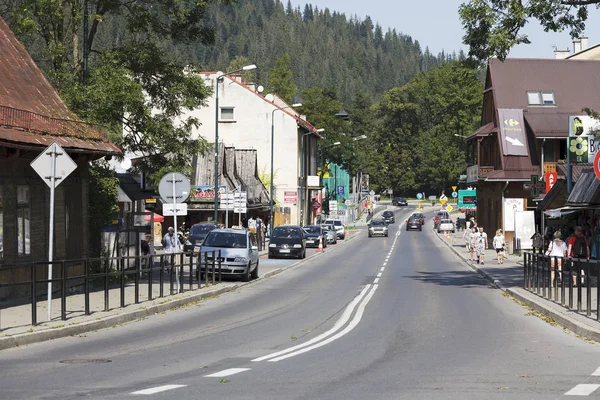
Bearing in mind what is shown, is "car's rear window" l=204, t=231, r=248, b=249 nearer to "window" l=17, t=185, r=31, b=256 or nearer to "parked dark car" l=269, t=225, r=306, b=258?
"window" l=17, t=185, r=31, b=256

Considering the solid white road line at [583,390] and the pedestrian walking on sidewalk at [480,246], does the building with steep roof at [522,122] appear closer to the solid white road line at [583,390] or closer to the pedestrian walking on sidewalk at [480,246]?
the pedestrian walking on sidewalk at [480,246]

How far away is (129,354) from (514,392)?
18.8 ft

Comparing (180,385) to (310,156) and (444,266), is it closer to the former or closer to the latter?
(444,266)

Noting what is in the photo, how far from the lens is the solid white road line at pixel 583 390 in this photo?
32.7 feet

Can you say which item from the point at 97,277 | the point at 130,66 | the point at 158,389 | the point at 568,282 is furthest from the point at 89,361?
the point at 130,66

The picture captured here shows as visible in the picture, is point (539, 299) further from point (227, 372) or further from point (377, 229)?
point (377, 229)

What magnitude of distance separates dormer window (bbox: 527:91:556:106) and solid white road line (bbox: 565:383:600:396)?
5882 centimetres

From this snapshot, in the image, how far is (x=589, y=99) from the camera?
2697 inches

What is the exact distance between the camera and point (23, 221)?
2239cm

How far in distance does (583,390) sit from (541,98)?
59.8 metres

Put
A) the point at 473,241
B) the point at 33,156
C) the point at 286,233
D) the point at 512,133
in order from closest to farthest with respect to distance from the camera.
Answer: the point at 33,156 → the point at 473,241 → the point at 286,233 → the point at 512,133

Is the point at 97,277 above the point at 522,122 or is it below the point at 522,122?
below

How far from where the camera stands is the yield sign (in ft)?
56.9

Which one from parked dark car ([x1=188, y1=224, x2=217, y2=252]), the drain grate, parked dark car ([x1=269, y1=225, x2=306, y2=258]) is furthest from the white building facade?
the drain grate
